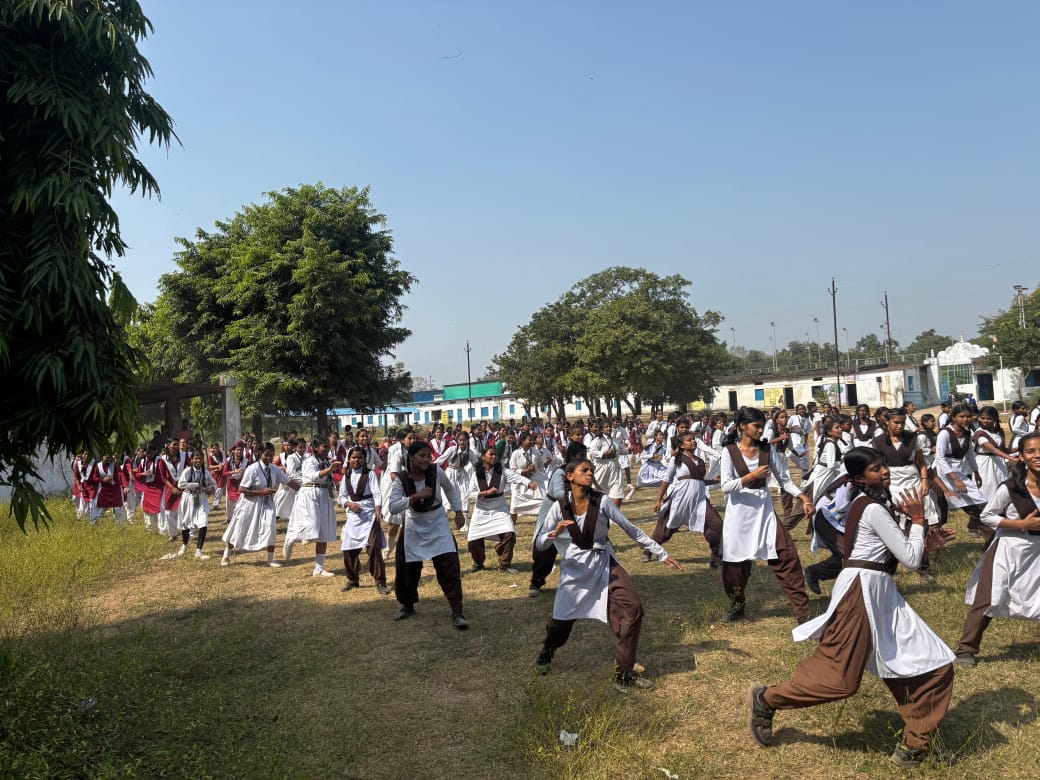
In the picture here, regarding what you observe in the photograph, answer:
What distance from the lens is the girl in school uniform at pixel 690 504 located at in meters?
9.12

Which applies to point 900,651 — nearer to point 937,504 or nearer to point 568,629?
point 568,629

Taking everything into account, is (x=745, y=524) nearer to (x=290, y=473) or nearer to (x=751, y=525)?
(x=751, y=525)

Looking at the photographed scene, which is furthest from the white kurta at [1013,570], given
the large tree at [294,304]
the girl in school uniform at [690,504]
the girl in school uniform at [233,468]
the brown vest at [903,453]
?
the large tree at [294,304]

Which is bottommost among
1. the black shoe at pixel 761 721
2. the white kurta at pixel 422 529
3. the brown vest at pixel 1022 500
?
the black shoe at pixel 761 721

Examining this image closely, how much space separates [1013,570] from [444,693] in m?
4.17

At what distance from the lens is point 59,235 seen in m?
4.14

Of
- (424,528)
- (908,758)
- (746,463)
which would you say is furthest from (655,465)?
(908,758)

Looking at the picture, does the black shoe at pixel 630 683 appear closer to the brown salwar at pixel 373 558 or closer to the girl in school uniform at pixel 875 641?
the girl in school uniform at pixel 875 641

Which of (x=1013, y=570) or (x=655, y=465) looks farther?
(x=655, y=465)

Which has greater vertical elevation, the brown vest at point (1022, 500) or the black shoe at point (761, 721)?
the brown vest at point (1022, 500)

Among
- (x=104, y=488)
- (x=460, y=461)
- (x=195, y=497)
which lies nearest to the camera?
(x=195, y=497)

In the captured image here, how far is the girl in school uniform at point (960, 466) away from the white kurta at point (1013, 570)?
395 centimetres

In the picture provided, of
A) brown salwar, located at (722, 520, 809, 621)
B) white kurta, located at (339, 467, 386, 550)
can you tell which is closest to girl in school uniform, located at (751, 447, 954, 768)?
brown salwar, located at (722, 520, 809, 621)

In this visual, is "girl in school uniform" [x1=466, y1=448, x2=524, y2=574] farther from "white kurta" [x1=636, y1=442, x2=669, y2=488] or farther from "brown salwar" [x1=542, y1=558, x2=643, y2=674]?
"white kurta" [x1=636, y1=442, x2=669, y2=488]
